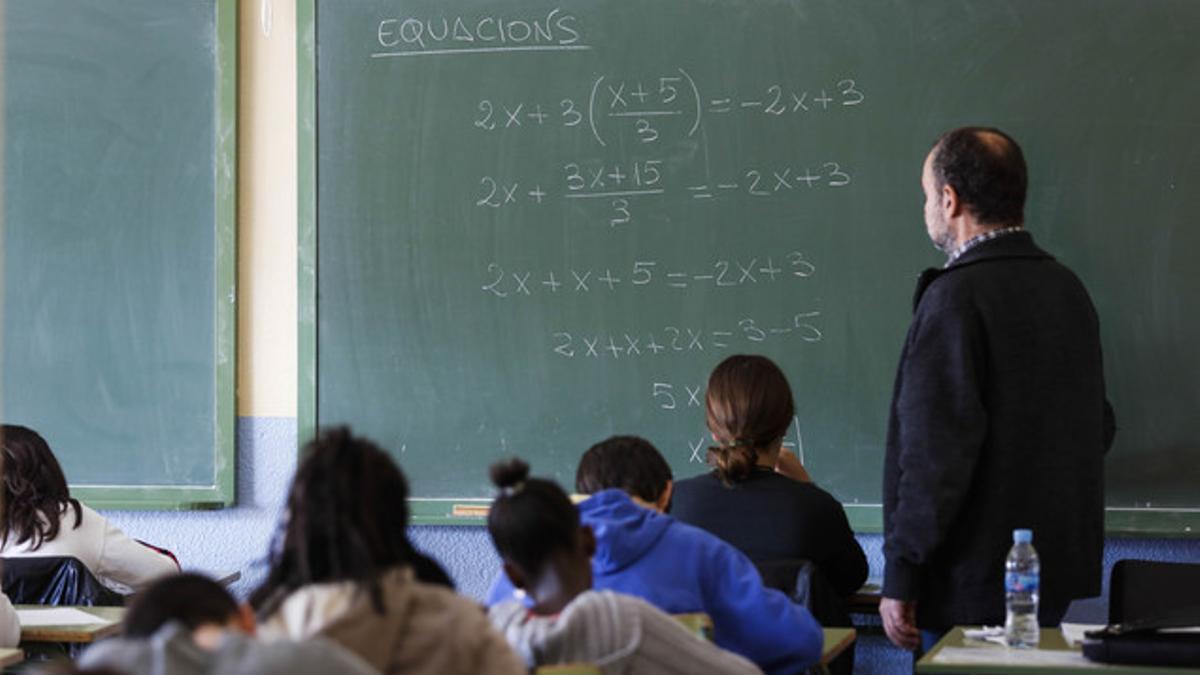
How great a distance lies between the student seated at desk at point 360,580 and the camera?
209 centimetres

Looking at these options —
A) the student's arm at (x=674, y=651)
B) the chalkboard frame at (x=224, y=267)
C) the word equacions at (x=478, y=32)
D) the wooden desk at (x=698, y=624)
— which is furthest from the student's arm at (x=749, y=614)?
the chalkboard frame at (x=224, y=267)

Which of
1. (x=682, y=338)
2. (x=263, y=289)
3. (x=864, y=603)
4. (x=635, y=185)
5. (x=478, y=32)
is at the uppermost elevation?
(x=478, y=32)

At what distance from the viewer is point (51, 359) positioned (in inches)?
213

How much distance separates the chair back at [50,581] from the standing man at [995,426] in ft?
6.50

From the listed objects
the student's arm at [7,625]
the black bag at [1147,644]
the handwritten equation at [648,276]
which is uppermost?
the handwritten equation at [648,276]

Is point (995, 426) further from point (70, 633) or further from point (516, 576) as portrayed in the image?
point (70, 633)

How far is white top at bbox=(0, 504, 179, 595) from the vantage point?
178 inches

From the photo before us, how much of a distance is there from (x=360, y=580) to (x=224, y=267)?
10.9 feet

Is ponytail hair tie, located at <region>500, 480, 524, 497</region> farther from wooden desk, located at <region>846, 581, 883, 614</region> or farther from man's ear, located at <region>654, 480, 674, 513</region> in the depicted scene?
wooden desk, located at <region>846, 581, 883, 614</region>

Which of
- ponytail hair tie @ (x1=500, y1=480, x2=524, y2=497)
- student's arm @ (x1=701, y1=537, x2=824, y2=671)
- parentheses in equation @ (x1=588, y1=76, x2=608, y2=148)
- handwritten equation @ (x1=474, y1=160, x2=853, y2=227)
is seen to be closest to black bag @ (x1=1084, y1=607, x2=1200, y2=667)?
student's arm @ (x1=701, y1=537, x2=824, y2=671)

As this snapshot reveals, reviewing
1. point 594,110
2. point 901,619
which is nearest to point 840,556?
point 901,619

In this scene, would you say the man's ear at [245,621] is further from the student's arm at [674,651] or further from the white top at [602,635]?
the student's arm at [674,651]

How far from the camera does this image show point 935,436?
3559mm

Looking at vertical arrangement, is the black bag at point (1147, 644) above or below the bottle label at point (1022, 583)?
below
